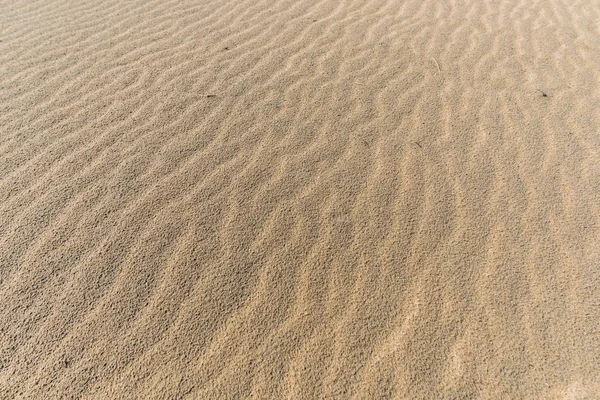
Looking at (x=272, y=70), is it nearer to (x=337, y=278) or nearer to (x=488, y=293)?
(x=337, y=278)

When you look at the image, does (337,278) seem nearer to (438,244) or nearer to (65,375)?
(438,244)

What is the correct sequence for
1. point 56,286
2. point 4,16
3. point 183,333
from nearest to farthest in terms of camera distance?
point 183,333
point 56,286
point 4,16

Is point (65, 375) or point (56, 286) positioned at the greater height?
point (56, 286)

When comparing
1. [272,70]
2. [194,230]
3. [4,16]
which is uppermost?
[4,16]

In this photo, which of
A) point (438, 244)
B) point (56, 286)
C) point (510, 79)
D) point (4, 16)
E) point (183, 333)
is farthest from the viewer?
point (4, 16)

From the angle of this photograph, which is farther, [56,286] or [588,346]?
[56,286]

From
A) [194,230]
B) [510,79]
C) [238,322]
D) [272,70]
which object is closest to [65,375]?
[238,322]
